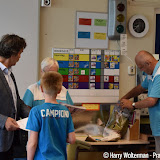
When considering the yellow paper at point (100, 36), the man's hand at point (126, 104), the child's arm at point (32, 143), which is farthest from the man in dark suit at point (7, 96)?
the yellow paper at point (100, 36)

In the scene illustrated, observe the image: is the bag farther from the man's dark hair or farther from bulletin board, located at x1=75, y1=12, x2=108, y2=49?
the man's dark hair

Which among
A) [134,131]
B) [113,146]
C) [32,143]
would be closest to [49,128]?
[32,143]

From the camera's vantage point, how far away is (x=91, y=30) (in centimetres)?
388

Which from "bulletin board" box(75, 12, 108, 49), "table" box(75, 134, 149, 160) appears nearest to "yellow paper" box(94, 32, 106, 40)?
"bulletin board" box(75, 12, 108, 49)

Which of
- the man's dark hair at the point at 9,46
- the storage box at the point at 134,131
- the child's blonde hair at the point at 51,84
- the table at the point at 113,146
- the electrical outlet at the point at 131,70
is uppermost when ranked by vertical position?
the man's dark hair at the point at 9,46

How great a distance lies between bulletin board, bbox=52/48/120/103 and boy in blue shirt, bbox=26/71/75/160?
1.71 metres

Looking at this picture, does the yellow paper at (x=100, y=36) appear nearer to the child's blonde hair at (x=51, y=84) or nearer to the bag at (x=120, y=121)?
the bag at (x=120, y=121)

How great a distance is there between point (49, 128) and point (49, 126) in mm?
14

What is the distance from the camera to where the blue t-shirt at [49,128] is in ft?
6.52

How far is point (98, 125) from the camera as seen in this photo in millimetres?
3871

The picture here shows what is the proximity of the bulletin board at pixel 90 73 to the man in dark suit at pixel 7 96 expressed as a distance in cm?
147

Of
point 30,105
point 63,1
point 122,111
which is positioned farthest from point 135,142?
point 63,1

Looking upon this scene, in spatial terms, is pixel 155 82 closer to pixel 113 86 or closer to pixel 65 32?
pixel 113 86

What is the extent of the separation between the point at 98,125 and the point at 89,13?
1.50 m
